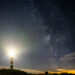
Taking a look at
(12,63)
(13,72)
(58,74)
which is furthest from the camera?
(12,63)

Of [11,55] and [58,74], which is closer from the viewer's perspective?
[58,74]

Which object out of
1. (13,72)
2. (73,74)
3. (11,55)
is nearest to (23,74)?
(13,72)

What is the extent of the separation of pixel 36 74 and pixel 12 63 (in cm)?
370

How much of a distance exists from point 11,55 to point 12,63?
1161 mm

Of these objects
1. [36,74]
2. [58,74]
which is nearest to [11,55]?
[36,74]

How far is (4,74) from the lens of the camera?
1111 cm

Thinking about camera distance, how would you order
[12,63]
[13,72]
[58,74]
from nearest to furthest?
[58,74] < [13,72] < [12,63]

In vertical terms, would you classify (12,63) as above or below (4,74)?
above

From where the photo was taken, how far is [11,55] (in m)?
14.5

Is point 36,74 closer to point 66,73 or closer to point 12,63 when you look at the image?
Answer: point 66,73

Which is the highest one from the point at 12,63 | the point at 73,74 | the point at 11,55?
the point at 11,55

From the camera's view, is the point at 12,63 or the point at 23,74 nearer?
the point at 23,74

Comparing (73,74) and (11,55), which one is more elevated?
(11,55)

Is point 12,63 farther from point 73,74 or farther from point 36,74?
point 73,74
